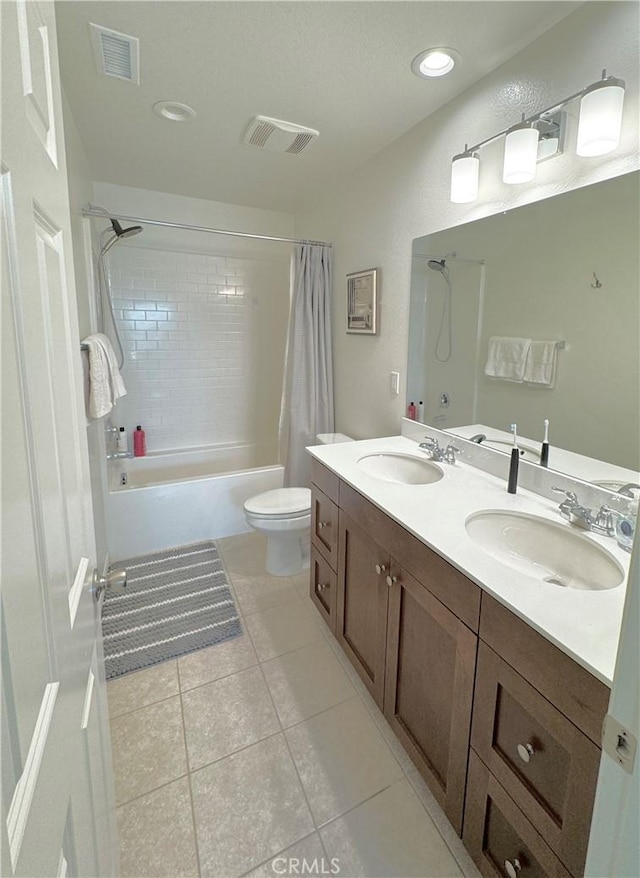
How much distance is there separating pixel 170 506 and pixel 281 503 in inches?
32.1

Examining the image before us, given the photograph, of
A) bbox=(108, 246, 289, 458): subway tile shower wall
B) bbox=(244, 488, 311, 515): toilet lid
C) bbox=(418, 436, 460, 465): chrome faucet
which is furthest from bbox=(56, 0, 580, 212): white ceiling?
bbox=(244, 488, 311, 515): toilet lid

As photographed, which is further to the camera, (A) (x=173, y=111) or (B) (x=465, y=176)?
(A) (x=173, y=111)

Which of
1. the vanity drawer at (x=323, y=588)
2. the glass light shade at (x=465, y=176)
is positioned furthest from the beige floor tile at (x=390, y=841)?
the glass light shade at (x=465, y=176)

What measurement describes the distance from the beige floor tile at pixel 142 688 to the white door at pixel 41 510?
0.87 m

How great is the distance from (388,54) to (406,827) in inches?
100

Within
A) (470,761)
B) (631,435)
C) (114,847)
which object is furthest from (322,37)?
(114,847)

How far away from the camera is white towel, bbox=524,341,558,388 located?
1.38m

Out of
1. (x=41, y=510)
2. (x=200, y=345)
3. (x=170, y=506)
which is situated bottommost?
(x=170, y=506)

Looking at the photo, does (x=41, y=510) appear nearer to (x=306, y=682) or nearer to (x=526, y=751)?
(x=526, y=751)

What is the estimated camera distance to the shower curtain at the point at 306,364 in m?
2.72

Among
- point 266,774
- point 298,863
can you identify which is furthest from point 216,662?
point 298,863

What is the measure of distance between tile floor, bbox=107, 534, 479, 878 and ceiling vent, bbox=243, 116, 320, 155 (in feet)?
8.03

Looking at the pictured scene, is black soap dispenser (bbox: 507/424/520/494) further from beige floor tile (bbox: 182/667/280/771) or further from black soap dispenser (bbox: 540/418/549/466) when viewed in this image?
beige floor tile (bbox: 182/667/280/771)

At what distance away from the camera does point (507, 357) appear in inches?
61.2
